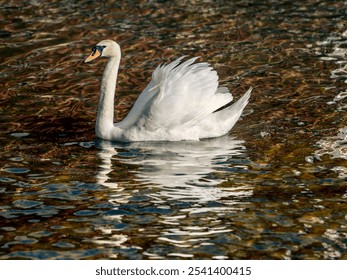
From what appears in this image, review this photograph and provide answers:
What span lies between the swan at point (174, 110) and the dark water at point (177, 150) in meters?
0.21

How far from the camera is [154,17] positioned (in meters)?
20.4

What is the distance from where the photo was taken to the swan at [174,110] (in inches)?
505

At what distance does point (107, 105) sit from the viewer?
523 inches

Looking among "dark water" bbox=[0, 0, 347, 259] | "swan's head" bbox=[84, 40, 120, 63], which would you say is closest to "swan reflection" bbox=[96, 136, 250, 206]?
"dark water" bbox=[0, 0, 347, 259]

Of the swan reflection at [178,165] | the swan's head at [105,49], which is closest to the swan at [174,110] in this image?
the swan's head at [105,49]

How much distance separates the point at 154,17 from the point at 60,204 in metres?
Answer: 10.5

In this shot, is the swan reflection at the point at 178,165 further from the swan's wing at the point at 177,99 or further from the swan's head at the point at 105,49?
the swan's head at the point at 105,49

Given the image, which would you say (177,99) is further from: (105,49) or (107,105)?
(105,49)

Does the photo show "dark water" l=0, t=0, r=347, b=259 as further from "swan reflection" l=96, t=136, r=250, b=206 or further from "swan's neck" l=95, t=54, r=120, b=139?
"swan's neck" l=95, t=54, r=120, b=139

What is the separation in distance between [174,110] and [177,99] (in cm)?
16

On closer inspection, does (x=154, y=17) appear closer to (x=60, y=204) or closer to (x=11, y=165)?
(x=11, y=165)

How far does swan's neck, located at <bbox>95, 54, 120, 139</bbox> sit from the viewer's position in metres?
13.1

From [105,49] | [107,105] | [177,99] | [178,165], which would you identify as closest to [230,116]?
[177,99]

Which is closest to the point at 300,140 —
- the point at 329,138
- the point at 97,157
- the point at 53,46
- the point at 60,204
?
the point at 329,138
